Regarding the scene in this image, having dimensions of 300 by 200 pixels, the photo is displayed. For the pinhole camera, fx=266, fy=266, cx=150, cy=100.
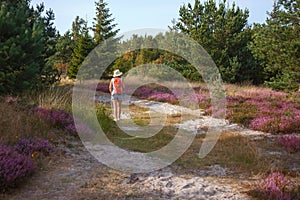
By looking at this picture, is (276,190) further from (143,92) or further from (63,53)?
(63,53)

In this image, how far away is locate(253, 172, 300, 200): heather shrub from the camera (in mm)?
4242

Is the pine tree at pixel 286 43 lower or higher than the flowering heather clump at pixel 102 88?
higher

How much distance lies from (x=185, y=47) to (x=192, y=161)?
1992 centimetres

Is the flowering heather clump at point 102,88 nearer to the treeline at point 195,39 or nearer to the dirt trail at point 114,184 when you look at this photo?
the treeline at point 195,39

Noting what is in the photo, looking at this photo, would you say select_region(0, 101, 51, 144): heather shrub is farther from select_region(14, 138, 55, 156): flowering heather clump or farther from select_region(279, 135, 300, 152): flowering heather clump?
select_region(279, 135, 300, 152): flowering heather clump

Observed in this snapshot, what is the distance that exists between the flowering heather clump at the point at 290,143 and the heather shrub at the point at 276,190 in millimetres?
3191

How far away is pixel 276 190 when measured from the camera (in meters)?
4.37

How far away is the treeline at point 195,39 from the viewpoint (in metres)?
8.45

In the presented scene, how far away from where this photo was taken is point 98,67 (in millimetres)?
27234

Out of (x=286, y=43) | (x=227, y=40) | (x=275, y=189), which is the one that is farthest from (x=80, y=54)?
(x=275, y=189)

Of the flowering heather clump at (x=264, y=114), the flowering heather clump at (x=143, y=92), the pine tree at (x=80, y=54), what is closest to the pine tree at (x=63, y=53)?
the pine tree at (x=80, y=54)

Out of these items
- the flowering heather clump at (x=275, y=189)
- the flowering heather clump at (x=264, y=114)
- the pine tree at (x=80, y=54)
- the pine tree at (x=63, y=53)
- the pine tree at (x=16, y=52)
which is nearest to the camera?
the flowering heather clump at (x=275, y=189)

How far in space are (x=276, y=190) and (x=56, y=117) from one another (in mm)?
6388

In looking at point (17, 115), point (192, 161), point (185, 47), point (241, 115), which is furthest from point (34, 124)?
point (185, 47)
